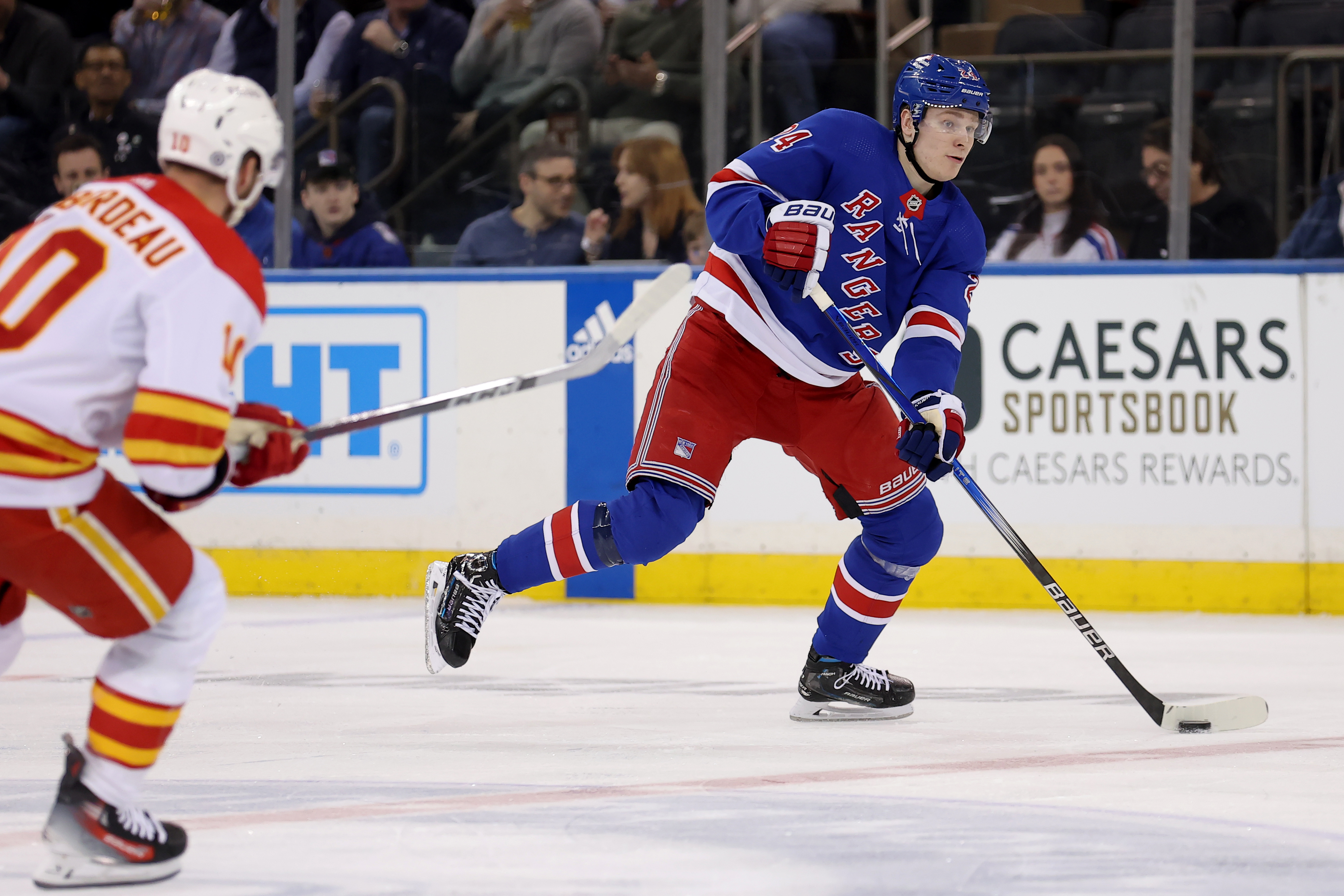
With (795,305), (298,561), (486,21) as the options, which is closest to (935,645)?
(795,305)

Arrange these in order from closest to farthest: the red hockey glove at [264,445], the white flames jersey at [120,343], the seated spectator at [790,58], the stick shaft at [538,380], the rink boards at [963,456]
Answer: the white flames jersey at [120,343], the red hockey glove at [264,445], the stick shaft at [538,380], the rink boards at [963,456], the seated spectator at [790,58]

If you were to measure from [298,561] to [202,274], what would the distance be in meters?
3.75

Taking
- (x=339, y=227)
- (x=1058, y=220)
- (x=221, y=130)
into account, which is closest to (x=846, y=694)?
(x=221, y=130)

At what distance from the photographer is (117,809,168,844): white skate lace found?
2100 millimetres

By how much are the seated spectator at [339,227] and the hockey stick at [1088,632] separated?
8.95ft

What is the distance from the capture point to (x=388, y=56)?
19.6ft

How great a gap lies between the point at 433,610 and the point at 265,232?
9.36ft

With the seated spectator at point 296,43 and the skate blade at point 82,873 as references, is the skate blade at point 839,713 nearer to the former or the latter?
the skate blade at point 82,873

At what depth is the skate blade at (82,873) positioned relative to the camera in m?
2.06

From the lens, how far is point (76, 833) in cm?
208

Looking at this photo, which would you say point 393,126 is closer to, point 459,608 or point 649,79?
point 649,79

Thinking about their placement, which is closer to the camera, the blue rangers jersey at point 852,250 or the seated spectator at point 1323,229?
the blue rangers jersey at point 852,250

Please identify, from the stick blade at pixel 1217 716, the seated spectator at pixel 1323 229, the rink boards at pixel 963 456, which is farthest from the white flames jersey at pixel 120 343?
the seated spectator at pixel 1323 229

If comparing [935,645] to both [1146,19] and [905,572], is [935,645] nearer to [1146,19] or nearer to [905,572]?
[905,572]
